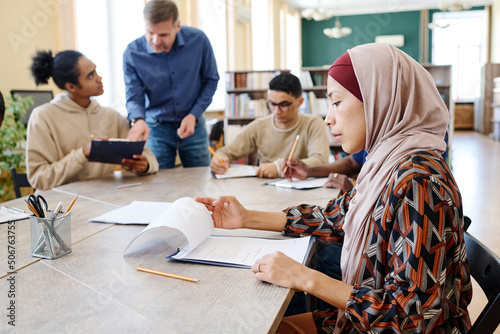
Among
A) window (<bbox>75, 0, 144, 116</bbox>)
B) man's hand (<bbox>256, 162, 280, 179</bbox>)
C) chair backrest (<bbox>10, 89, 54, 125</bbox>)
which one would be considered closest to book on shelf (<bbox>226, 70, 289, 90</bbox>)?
window (<bbox>75, 0, 144, 116</bbox>)

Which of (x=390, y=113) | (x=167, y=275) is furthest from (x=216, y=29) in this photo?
(x=167, y=275)

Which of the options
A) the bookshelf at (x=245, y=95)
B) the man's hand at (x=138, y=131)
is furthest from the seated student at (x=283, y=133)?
the bookshelf at (x=245, y=95)

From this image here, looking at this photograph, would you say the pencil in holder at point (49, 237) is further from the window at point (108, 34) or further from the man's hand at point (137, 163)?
the window at point (108, 34)

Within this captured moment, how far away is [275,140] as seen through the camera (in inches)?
112

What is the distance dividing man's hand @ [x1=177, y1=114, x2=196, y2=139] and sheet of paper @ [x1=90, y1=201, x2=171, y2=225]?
104cm

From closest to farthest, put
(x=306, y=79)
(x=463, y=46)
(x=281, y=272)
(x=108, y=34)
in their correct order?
(x=281, y=272) → (x=108, y=34) → (x=306, y=79) → (x=463, y=46)

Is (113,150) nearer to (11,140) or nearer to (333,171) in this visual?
(333,171)

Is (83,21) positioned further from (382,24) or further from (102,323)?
(382,24)

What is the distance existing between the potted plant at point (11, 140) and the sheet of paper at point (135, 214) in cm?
189

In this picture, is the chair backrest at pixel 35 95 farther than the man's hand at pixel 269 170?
Yes

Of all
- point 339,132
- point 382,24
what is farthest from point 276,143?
point 382,24

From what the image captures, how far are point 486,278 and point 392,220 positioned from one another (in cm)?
29

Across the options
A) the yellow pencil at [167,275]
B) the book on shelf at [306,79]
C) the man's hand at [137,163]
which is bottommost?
the yellow pencil at [167,275]

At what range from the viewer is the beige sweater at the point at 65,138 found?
2.20 metres
